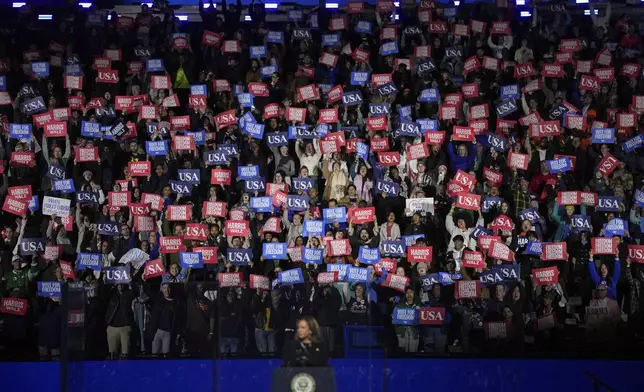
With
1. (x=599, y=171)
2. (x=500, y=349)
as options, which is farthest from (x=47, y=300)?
(x=599, y=171)

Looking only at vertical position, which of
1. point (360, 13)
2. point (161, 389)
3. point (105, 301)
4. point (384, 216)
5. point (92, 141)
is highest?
point (360, 13)

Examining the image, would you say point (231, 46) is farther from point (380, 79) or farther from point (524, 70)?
point (524, 70)

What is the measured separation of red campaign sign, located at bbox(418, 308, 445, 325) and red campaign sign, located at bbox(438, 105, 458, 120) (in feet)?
22.6

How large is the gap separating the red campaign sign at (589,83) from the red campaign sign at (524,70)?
2.59 feet

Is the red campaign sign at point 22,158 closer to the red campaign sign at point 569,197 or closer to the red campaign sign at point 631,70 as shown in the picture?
the red campaign sign at point 569,197

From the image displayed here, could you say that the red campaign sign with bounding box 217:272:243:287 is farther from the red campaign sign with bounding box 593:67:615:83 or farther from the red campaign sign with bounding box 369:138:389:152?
the red campaign sign with bounding box 593:67:615:83

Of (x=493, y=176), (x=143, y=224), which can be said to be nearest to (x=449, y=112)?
(x=493, y=176)

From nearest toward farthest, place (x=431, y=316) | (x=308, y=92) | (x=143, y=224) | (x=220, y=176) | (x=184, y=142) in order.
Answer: (x=431, y=316) < (x=143, y=224) < (x=220, y=176) < (x=184, y=142) < (x=308, y=92)

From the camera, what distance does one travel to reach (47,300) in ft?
51.0

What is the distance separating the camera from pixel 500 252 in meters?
17.5

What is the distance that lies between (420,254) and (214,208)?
10.8 feet

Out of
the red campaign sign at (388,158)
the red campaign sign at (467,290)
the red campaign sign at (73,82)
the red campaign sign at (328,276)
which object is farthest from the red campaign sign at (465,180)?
the red campaign sign at (73,82)

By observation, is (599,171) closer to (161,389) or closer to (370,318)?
(370,318)

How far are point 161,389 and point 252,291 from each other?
1418 mm
